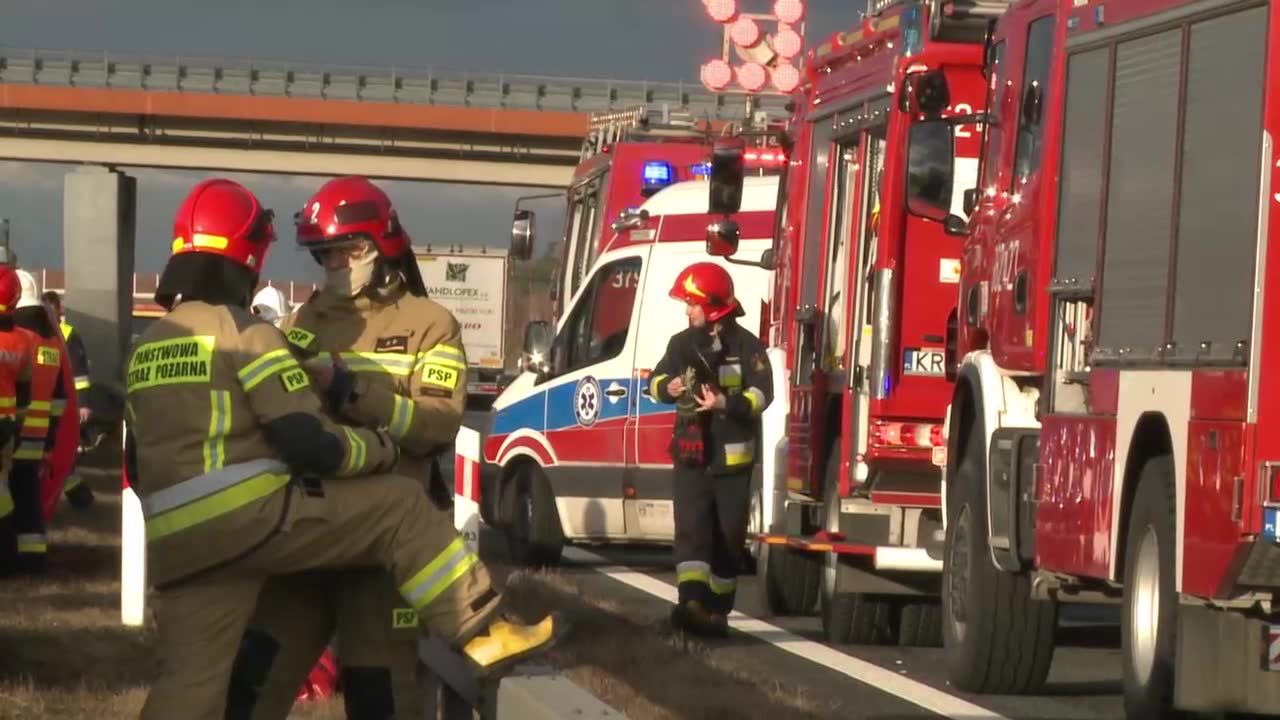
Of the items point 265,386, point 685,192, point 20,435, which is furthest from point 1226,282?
point 685,192

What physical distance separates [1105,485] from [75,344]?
11.9 m

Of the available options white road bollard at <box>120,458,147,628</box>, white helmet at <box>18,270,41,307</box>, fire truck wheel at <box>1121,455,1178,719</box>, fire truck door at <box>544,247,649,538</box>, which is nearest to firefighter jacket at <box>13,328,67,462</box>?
white helmet at <box>18,270,41,307</box>

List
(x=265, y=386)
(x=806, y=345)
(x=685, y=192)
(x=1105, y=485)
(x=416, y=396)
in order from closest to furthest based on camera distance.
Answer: (x=265, y=386) < (x=416, y=396) < (x=1105, y=485) < (x=806, y=345) < (x=685, y=192)

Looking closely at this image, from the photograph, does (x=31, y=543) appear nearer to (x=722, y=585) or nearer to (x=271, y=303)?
(x=271, y=303)

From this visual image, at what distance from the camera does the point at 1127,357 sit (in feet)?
29.9

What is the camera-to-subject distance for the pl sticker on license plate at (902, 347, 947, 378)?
1288cm

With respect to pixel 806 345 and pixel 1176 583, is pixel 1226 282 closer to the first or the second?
pixel 1176 583

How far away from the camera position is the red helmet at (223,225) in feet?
20.9

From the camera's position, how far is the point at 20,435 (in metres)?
15.0

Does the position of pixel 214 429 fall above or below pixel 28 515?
above

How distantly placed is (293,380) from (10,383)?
8.58 metres

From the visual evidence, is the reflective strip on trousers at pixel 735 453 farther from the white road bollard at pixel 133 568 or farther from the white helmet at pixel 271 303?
the white helmet at pixel 271 303

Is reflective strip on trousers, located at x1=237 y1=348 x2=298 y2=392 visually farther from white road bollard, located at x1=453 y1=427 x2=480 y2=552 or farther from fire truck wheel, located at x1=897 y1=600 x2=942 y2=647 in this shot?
fire truck wheel, located at x1=897 y1=600 x2=942 y2=647

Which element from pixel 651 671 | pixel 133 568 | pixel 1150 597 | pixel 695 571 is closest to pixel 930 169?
pixel 695 571
